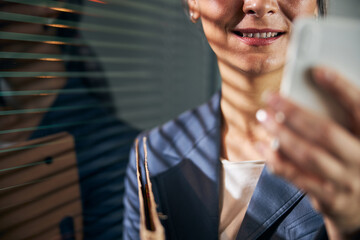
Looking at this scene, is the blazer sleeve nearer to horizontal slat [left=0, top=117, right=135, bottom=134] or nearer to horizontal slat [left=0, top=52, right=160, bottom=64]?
horizontal slat [left=0, top=117, right=135, bottom=134]

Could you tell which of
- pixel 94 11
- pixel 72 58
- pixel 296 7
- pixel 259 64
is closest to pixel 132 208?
pixel 72 58

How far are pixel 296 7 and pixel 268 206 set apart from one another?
72cm

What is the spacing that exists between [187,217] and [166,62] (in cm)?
114

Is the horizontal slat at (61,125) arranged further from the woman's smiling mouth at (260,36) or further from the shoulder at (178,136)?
the woman's smiling mouth at (260,36)

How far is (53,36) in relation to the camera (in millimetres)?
1237

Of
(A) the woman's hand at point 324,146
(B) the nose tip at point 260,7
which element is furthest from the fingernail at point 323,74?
(B) the nose tip at point 260,7

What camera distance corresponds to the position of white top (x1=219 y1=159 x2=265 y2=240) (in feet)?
3.61

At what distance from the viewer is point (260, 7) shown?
2.97 ft

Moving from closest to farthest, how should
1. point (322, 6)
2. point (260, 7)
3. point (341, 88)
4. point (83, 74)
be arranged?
point (341, 88) < point (260, 7) < point (322, 6) < point (83, 74)

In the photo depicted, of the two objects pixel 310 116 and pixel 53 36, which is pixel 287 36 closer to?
pixel 310 116

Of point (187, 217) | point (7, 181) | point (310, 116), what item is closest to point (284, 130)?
point (310, 116)

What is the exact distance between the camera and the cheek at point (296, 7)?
0.93m

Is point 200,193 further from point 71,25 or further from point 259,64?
point 71,25

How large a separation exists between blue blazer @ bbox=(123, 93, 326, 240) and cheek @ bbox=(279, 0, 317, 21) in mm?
539
